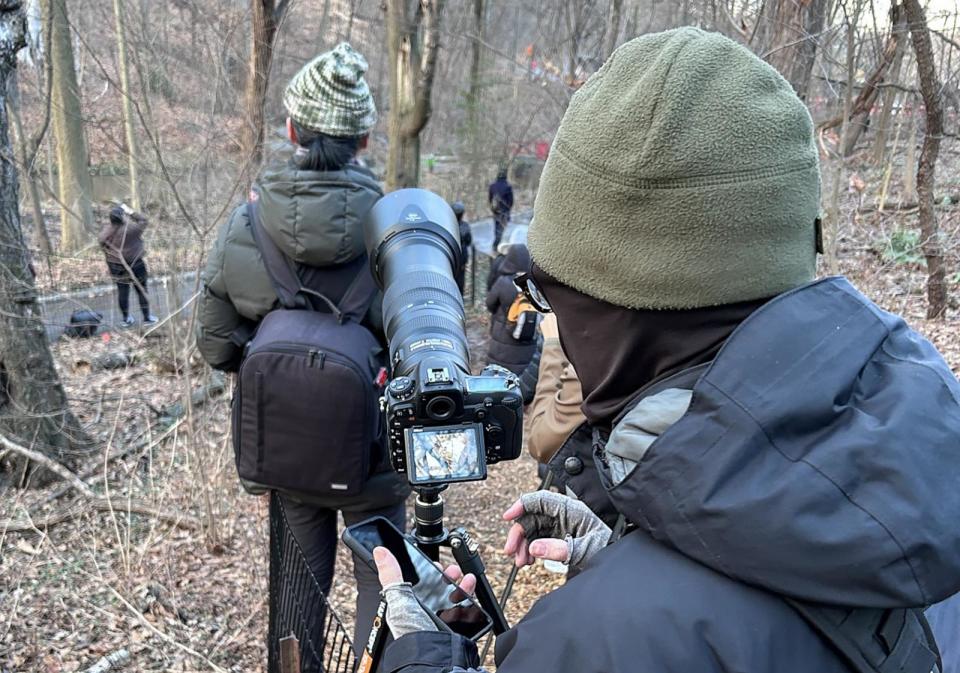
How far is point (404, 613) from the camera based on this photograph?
130cm

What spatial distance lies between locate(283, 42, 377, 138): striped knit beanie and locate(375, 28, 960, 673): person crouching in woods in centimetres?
162

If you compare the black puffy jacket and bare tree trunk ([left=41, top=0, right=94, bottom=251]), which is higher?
the black puffy jacket

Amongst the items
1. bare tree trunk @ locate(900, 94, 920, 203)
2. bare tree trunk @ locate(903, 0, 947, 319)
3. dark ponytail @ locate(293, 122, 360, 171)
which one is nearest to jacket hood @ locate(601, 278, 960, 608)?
dark ponytail @ locate(293, 122, 360, 171)

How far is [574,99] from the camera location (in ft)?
3.81

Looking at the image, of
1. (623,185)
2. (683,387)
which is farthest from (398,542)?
(623,185)

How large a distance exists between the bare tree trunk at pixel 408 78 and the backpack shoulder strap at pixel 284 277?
8422 mm

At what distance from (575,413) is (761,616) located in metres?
1.91

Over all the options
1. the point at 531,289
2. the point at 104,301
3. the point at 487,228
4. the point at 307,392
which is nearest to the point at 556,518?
the point at 531,289

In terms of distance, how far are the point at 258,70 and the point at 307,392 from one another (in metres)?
4.44

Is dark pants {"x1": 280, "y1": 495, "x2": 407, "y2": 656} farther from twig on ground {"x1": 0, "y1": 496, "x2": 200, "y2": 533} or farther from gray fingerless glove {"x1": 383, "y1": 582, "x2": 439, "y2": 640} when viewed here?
twig on ground {"x1": 0, "y1": 496, "x2": 200, "y2": 533}

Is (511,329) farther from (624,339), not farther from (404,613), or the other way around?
(624,339)

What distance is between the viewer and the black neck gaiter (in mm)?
Result: 1036

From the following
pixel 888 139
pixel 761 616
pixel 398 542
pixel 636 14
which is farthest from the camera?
pixel 888 139

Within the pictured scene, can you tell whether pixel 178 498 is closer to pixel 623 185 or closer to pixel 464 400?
pixel 464 400
